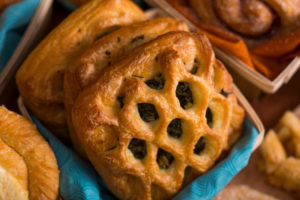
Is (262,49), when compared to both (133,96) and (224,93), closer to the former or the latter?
(224,93)

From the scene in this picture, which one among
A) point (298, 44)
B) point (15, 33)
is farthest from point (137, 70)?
point (298, 44)

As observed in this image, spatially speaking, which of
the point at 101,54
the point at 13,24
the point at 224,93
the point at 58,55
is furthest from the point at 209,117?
the point at 13,24

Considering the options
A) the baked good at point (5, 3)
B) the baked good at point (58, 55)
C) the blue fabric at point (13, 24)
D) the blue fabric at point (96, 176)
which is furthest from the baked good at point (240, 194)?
the baked good at point (5, 3)

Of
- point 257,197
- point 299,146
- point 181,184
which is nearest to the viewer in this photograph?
point 181,184

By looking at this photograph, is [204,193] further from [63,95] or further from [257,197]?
[63,95]

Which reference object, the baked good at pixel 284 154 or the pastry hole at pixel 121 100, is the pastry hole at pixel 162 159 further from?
the baked good at pixel 284 154

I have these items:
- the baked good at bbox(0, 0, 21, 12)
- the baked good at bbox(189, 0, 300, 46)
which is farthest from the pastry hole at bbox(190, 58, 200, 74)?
the baked good at bbox(0, 0, 21, 12)
